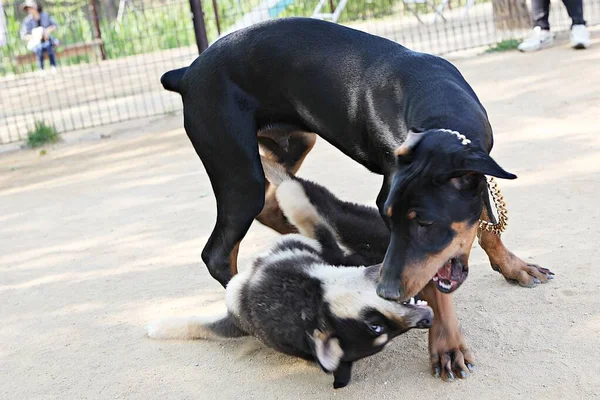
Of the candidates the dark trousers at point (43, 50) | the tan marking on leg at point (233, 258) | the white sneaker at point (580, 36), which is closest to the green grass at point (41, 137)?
the dark trousers at point (43, 50)

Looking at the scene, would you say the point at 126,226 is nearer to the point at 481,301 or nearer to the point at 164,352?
the point at 164,352

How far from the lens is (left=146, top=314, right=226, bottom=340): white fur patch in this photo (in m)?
3.88

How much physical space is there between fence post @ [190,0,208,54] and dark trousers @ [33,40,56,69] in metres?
4.99

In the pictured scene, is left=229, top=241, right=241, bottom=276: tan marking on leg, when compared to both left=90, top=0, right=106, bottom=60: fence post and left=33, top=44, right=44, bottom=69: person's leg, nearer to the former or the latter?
left=90, top=0, right=106, bottom=60: fence post

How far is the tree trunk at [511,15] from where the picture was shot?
1033cm

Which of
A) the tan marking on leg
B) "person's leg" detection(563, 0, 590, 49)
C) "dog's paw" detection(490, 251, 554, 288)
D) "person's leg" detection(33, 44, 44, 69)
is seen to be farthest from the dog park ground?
"person's leg" detection(33, 44, 44, 69)

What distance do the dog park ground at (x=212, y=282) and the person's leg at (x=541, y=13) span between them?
4.60ft

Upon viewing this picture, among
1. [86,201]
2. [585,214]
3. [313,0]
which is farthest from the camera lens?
[313,0]

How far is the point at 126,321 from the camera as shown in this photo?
13.7 feet

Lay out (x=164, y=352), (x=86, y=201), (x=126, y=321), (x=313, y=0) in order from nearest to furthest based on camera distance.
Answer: (x=164, y=352) < (x=126, y=321) < (x=86, y=201) < (x=313, y=0)

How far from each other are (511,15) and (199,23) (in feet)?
13.2

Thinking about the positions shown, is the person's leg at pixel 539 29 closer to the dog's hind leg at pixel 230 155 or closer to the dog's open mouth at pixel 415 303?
the dog's hind leg at pixel 230 155

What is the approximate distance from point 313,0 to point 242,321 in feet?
30.9

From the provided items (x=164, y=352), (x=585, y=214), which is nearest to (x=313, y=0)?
(x=585, y=214)
